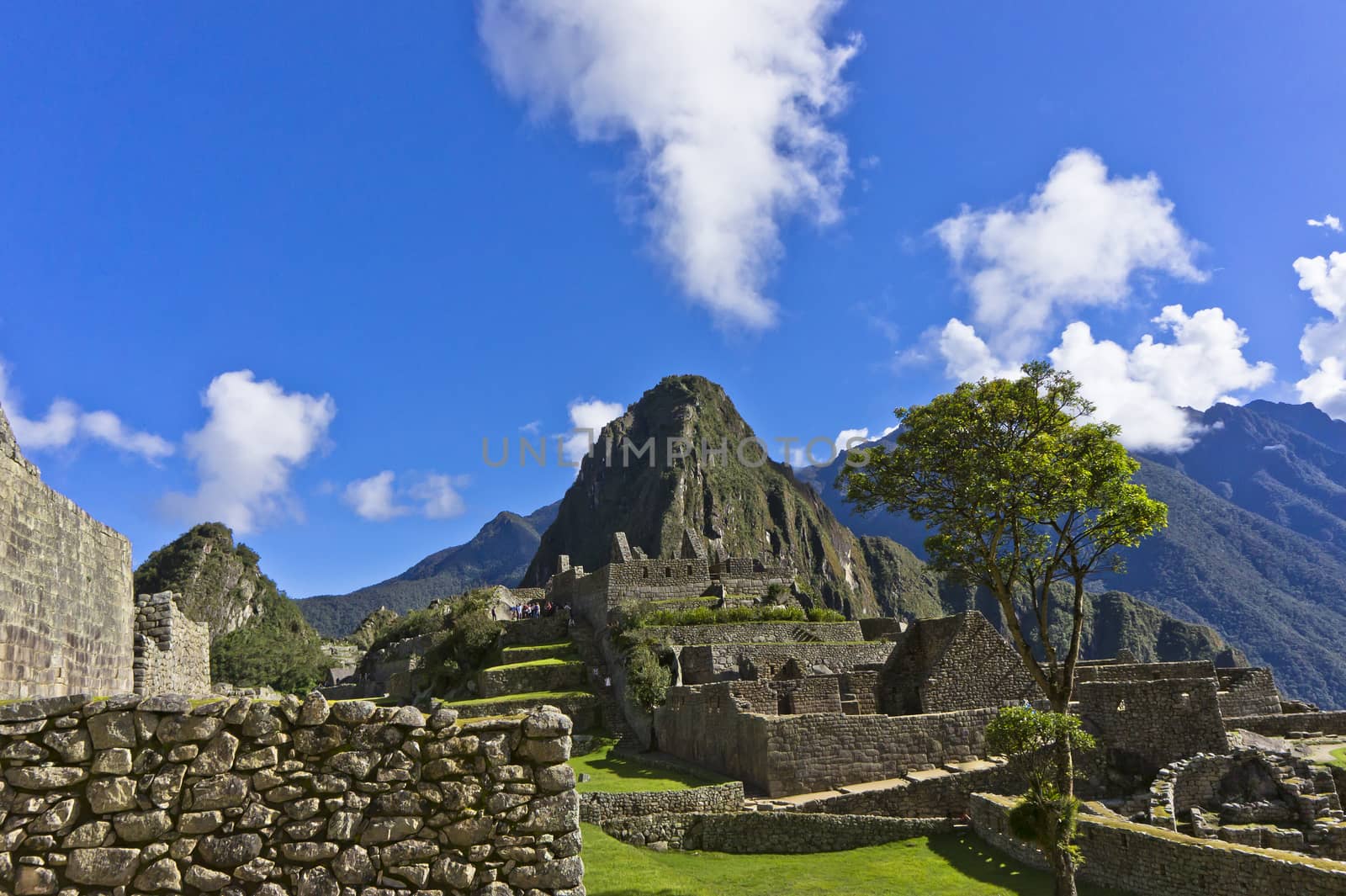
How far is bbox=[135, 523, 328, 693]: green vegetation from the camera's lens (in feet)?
294

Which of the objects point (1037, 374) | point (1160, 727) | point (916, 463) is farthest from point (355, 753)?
point (1160, 727)

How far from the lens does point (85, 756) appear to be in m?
5.27

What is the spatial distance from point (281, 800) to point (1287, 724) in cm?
3042

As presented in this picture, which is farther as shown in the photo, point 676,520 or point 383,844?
point 676,520

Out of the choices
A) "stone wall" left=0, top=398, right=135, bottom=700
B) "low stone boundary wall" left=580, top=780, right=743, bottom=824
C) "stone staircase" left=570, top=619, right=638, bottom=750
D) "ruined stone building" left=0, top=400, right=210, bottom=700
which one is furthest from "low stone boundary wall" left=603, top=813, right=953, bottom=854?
"stone staircase" left=570, top=619, right=638, bottom=750

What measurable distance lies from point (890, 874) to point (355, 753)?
10.4 meters

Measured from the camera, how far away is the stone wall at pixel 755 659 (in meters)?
26.8

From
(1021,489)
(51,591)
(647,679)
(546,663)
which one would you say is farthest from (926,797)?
(546,663)

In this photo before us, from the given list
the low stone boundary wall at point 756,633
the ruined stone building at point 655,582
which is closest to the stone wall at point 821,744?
the low stone boundary wall at point 756,633

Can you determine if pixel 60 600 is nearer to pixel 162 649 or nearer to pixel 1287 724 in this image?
pixel 162 649

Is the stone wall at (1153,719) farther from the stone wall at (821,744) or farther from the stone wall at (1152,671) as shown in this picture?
the stone wall at (1152,671)

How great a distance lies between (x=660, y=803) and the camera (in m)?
16.0

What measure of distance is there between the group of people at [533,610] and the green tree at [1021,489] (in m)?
23.0

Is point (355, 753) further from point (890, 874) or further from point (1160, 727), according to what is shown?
point (1160, 727)
